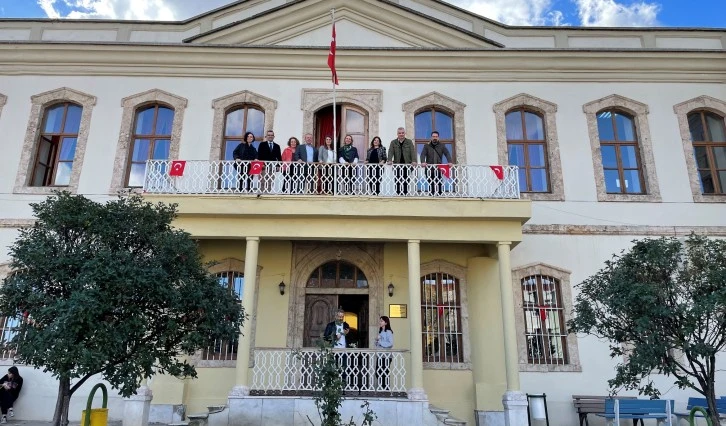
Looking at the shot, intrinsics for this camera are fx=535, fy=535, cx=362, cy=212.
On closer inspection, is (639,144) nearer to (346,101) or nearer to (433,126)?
(433,126)

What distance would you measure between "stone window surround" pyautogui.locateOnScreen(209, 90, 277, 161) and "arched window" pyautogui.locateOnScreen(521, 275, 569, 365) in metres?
7.27

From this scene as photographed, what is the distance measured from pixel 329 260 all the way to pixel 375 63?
16.8ft

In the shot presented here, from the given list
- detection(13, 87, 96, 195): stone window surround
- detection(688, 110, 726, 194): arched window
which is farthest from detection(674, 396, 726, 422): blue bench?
detection(13, 87, 96, 195): stone window surround

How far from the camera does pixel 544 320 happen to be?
12008 mm

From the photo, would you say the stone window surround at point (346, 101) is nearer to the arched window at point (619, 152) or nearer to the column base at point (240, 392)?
the arched window at point (619, 152)

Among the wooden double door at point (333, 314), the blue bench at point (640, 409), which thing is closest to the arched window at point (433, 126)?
the wooden double door at point (333, 314)

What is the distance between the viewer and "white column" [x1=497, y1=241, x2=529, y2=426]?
9.77 metres

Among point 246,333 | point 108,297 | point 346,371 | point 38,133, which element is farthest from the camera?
point 38,133

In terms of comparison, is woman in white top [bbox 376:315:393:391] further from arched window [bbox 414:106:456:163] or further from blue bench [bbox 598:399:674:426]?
arched window [bbox 414:106:456:163]

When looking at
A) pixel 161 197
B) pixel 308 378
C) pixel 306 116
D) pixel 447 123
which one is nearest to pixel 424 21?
pixel 447 123

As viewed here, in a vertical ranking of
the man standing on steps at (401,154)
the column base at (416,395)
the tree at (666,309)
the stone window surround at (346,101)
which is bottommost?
the column base at (416,395)

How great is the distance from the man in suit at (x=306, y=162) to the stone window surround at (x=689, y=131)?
906 cm

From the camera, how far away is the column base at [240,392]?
375 inches

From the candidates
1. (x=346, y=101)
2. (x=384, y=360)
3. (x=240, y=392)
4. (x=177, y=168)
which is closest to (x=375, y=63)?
(x=346, y=101)
